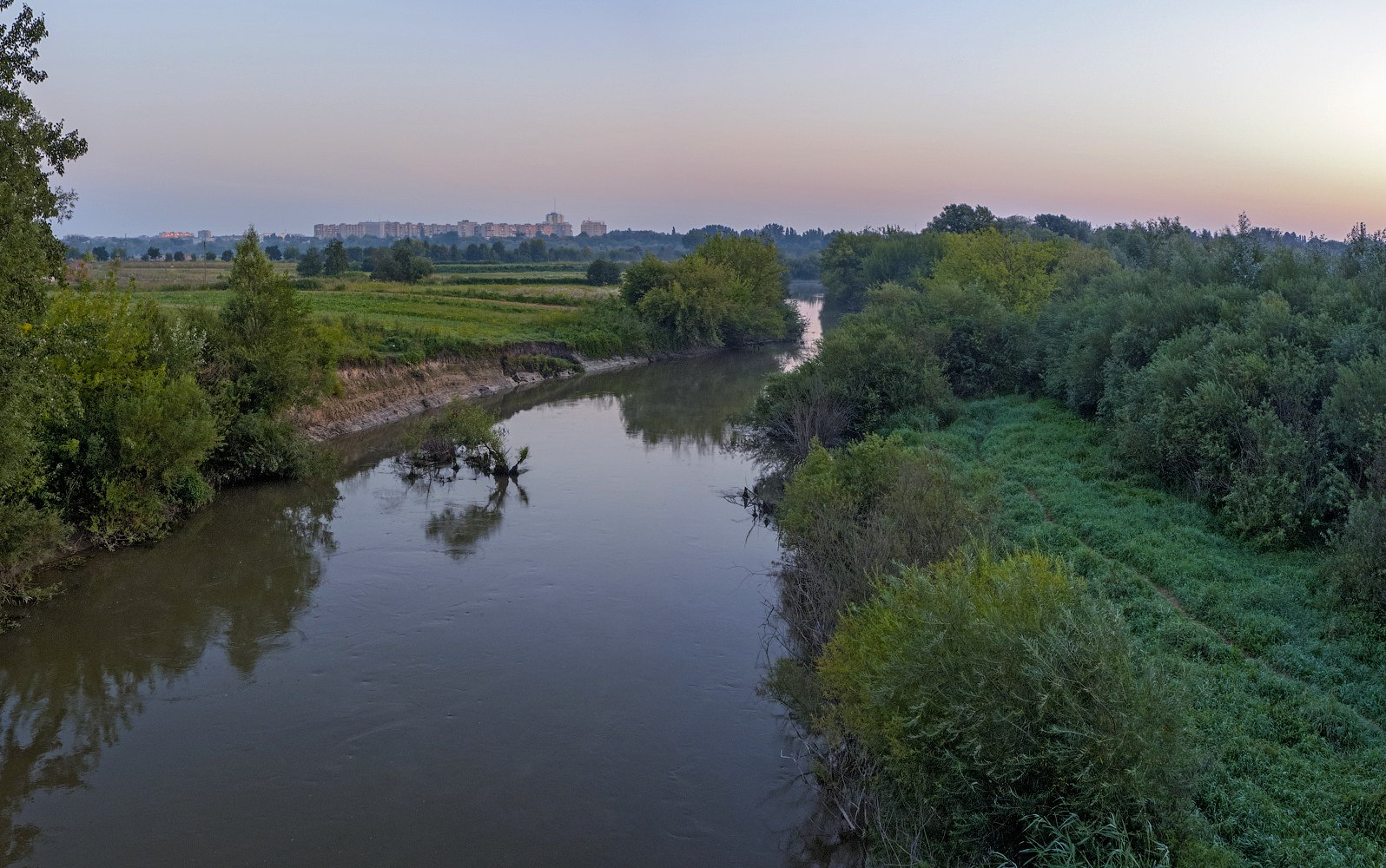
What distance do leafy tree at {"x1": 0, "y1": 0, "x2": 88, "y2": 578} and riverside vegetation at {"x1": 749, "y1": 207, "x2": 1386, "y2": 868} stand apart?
1080cm

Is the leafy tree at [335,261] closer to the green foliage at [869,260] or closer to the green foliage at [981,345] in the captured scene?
the green foliage at [869,260]

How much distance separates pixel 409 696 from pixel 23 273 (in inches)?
313

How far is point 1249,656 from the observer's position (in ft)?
34.5

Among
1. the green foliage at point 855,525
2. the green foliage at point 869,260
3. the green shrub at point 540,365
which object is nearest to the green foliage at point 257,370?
the green foliage at point 855,525

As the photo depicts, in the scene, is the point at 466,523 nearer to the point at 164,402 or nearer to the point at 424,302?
the point at 164,402

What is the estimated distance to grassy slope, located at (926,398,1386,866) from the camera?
744cm

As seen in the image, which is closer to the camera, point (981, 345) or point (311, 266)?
point (981, 345)

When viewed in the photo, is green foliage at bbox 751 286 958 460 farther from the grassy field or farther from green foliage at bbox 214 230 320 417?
the grassy field

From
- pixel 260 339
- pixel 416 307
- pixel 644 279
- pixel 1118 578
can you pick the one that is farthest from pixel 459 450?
pixel 644 279

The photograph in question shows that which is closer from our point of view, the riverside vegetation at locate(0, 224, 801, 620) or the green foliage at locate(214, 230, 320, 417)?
the riverside vegetation at locate(0, 224, 801, 620)

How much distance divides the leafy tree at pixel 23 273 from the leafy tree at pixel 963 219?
82.1 meters

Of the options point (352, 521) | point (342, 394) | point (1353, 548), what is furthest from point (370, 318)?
point (1353, 548)

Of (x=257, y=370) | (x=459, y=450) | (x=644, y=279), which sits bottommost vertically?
(x=459, y=450)

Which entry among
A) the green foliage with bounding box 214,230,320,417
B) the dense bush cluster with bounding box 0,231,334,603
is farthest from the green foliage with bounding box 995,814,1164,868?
the green foliage with bounding box 214,230,320,417
